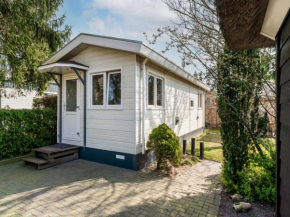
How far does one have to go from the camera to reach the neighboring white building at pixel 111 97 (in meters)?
4.89

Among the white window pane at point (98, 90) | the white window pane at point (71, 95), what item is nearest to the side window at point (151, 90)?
the white window pane at point (98, 90)

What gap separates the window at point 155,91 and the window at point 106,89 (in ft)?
3.31

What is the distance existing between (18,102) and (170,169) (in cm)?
1617

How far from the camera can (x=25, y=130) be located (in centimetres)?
585

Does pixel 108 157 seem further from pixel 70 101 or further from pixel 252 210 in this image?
pixel 252 210

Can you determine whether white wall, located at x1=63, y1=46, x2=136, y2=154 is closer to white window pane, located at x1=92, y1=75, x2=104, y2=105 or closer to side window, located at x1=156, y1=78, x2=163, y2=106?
white window pane, located at x1=92, y1=75, x2=104, y2=105

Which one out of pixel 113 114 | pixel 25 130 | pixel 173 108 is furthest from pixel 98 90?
pixel 173 108

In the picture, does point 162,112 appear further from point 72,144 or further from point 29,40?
point 29,40

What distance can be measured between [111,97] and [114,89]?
0.84 feet

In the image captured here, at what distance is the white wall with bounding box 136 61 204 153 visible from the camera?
5339 mm

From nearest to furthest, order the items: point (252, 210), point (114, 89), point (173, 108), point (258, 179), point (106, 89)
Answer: point (252, 210) → point (258, 179) → point (114, 89) → point (106, 89) → point (173, 108)

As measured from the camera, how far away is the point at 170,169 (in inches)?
194

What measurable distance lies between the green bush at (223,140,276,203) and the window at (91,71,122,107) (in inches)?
134

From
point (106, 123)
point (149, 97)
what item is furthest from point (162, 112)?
point (106, 123)
